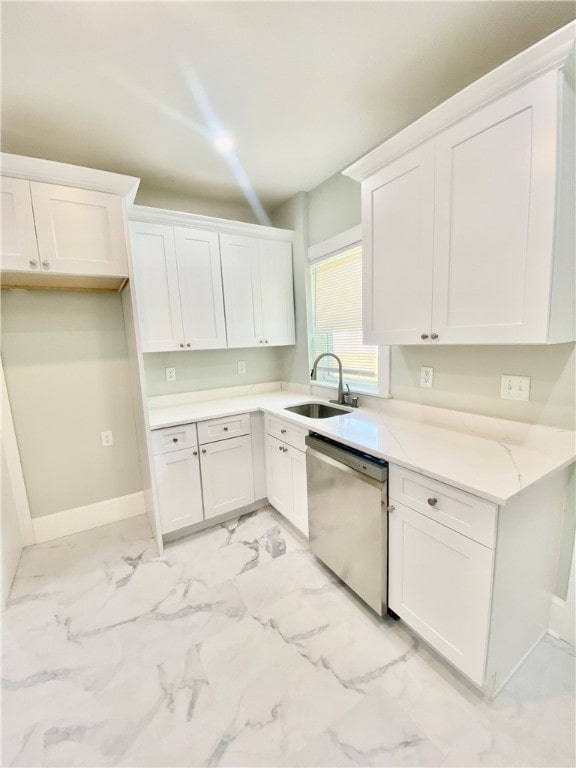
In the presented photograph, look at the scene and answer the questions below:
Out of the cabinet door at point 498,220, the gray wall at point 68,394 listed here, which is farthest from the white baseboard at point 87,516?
the cabinet door at point 498,220

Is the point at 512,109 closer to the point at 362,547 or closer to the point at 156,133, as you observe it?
the point at 156,133

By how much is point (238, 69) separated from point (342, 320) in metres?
1.63

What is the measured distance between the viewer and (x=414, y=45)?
138 centimetres

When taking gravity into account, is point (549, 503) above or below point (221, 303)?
below

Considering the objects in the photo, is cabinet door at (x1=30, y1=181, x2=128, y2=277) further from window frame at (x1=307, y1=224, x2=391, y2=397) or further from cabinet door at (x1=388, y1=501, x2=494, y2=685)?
cabinet door at (x1=388, y1=501, x2=494, y2=685)

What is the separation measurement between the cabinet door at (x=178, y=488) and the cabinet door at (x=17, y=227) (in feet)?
4.47

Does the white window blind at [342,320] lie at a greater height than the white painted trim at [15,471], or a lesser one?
greater

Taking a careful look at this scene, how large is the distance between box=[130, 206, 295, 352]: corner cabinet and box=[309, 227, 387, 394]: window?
0.29 meters

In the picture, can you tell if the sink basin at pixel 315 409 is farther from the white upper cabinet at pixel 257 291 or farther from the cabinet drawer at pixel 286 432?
the white upper cabinet at pixel 257 291

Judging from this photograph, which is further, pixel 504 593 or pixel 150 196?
pixel 150 196

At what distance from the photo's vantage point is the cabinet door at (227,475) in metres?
2.38

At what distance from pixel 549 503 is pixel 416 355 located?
3.19 ft

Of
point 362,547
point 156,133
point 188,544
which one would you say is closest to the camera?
point 362,547

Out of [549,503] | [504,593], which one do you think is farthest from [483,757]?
[549,503]
